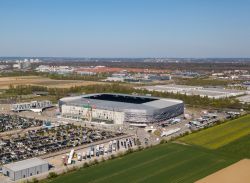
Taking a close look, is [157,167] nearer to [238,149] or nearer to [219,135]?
[238,149]

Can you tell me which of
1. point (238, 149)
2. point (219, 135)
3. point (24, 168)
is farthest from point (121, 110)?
point (24, 168)

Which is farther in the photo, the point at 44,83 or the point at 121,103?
the point at 44,83

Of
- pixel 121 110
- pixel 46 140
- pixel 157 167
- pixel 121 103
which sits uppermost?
pixel 121 103

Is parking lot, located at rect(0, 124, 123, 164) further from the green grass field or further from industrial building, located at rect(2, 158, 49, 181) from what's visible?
the green grass field

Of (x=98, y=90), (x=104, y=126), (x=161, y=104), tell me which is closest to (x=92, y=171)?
(x=104, y=126)

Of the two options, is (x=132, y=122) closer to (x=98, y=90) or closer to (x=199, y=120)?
(x=199, y=120)
